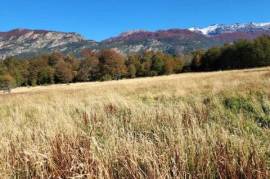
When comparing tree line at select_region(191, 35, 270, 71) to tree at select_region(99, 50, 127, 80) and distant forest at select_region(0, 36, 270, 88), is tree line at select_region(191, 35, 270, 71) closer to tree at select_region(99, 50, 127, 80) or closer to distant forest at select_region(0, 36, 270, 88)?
distant forest at select_region(0, 36, 270, 88)

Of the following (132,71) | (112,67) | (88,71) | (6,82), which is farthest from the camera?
(132,71)

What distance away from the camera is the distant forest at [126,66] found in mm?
96625

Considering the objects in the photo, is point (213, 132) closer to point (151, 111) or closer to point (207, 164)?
point (207, 164)

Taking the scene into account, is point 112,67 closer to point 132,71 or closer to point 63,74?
point 132,71

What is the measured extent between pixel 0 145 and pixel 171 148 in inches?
94.5

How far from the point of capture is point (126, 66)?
4171 inches

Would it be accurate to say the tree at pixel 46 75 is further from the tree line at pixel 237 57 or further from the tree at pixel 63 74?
the tree line at pixel 237 57

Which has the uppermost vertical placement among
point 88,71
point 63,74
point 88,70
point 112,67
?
point 112,67

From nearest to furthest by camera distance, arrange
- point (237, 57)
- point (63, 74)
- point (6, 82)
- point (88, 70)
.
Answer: point (6, 82), point (63, 74), point (88, 70), point (237, 57)

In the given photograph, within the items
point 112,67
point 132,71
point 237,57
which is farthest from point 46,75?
point 237,57

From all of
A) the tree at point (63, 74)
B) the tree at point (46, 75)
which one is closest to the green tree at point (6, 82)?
the tree at point (63, 74)

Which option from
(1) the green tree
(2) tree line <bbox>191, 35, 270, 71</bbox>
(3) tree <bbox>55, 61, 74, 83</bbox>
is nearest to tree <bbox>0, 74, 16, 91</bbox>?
(1) the green tree

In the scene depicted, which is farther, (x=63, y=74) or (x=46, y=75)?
(x=46, y=75)

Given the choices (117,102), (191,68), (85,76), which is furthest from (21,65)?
(117,102)
